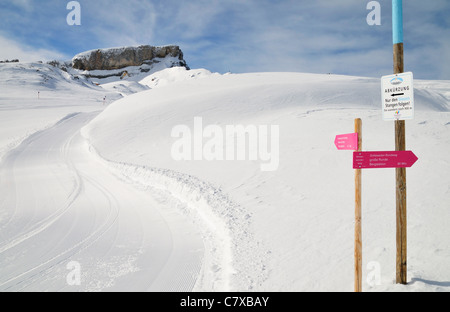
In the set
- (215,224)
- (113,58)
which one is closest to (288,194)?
(215,224)

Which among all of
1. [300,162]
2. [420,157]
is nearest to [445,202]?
[420,157]

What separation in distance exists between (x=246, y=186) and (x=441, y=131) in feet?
22.7

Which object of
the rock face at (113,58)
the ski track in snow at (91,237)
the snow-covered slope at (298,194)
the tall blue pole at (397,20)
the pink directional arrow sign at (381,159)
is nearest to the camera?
the pink directional arrow sign at (381,159)

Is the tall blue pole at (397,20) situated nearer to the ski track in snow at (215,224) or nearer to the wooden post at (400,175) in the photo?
the wooden post at (400,175)

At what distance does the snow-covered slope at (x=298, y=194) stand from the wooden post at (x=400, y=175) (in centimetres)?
27

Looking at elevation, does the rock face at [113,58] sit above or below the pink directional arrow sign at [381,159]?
above

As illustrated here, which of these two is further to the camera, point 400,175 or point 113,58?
point 113,58

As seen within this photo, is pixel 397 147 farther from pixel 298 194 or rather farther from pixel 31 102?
pixel 31 102

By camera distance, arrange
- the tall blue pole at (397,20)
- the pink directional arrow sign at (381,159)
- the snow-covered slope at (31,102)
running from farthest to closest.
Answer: the snow-covered slope at (31,102), the tall blue pole at (397,20), the pink directional arrow sign at (381,159)

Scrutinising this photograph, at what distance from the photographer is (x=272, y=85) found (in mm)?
19281

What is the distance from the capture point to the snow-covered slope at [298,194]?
3.98 meters

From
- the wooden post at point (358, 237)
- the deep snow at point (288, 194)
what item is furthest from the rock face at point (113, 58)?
the wooden post at point (358, 237)

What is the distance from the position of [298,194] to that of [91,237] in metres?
4.94

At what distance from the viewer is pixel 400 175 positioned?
139 inches
